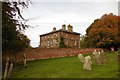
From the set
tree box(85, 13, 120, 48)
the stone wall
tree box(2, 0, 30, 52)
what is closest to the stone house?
tree box(85, 13, 120, 48)

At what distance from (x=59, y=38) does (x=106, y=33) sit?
2280cm

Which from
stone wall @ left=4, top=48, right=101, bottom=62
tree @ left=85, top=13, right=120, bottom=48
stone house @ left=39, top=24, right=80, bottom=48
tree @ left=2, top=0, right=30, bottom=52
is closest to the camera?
tree @ left=2, top=0, right=30, bottom=52

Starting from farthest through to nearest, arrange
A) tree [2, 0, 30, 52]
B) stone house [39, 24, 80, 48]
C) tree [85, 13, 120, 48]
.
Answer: stone house [39, 24, 80, 48] < tree [85, 13, 120, 48] < tree [2, 0, 30, 52]

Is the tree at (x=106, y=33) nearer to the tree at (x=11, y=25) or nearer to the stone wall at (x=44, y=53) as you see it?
the stone wall at (x=44, y=53)

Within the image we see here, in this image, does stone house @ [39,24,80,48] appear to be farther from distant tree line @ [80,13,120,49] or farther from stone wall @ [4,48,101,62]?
stone wall @ [4,48,101,62]

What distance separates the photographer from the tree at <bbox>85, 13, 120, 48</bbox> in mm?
62150

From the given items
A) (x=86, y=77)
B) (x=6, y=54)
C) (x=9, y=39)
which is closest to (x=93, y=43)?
(x=6, y=54)

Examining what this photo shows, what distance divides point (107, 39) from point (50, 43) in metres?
30.1

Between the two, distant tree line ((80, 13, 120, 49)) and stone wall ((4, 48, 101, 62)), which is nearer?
stone wall ((4, 48, 101, 62))

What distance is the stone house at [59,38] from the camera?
83.2 metres

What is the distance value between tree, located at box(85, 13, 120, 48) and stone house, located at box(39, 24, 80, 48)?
60.5 ft

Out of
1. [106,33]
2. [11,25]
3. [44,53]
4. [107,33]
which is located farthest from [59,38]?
[11,25]

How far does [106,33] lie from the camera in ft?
206

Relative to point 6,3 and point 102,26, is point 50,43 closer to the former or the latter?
point 102,26
